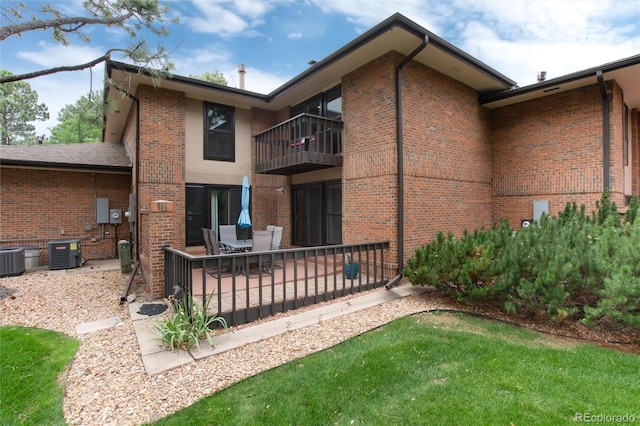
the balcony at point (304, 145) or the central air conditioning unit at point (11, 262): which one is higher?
the balcony at point (304, 145)

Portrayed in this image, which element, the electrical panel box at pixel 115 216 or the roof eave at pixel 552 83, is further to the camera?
the electrical panel box at pixel 115 216

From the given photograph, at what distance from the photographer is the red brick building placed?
6.86 metres

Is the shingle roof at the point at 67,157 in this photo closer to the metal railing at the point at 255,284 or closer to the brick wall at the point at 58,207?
the brick wall at the point at 58,207

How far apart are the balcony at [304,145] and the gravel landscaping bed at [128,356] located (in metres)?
3.51

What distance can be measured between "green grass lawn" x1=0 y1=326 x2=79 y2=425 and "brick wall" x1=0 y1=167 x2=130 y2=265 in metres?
7.22

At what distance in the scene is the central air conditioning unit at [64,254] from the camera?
9.19 meters

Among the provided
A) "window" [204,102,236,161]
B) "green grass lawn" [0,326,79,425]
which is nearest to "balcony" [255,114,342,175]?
"window" [204,102,236,161]

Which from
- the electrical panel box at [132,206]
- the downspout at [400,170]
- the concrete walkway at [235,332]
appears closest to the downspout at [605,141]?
the downspout at [400,170]

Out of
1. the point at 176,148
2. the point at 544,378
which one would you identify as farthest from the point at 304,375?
the point at 176,148

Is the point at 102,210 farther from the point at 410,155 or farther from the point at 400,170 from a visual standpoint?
the point at 410,155

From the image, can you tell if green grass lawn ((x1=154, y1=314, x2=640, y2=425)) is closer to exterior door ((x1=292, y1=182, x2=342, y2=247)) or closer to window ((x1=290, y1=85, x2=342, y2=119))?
exterior door ((x1=292, y1=182, x2=342, y2=247))

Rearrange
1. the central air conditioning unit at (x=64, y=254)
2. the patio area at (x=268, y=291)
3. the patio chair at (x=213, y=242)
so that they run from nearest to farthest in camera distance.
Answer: the patio area at (x=268, y=291)
the patio chair at (x=213, y=242)
the central air conditioning unit at (x=64, y=254)

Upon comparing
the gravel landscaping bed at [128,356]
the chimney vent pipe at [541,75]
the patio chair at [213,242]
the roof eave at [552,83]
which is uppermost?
the chimney vent pipe at [541,75]

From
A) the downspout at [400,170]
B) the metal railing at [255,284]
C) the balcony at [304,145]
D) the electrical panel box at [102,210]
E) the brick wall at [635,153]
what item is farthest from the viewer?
the electrical panel box at [102,210]
